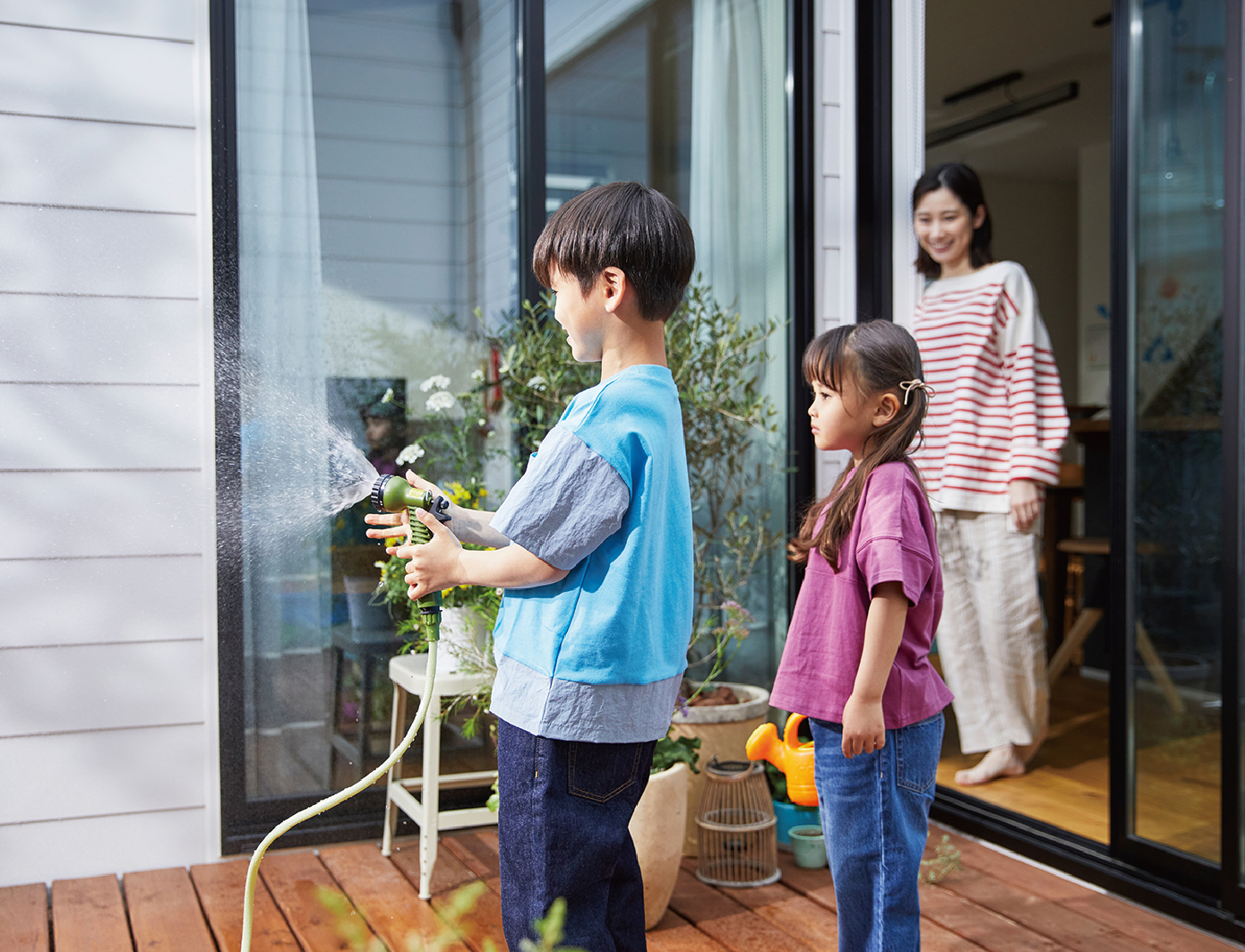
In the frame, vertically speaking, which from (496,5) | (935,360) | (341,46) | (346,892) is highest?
(496,5)

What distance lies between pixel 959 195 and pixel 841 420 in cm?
157

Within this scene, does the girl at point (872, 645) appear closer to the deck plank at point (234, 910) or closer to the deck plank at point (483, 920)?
the deck plank at point (483, 920)

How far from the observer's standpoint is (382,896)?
2.29 m

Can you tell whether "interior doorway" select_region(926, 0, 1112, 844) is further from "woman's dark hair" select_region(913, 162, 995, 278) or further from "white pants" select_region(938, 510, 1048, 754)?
"woman's dark hair" select_region(913, 162, 995, 278)

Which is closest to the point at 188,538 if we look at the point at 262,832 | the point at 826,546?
the point at 262,832

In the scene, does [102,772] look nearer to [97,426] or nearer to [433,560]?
[97,426]

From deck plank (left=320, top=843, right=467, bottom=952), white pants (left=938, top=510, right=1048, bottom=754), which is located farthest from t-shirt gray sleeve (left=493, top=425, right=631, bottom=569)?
white pants (left=938, top=510, right=1048, bottom=754)

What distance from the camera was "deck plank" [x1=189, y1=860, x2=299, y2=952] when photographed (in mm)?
2062

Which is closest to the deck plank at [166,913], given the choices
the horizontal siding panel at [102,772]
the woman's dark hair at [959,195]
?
the horizontal siding panel at [102,772]

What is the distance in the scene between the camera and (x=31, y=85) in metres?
2.31

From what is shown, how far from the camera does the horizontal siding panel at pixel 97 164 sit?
230 centimetres

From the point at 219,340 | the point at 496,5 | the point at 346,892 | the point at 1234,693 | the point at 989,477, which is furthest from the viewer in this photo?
the point at 989,477

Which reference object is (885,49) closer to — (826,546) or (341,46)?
(341,46)

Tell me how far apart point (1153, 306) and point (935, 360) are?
718mm
